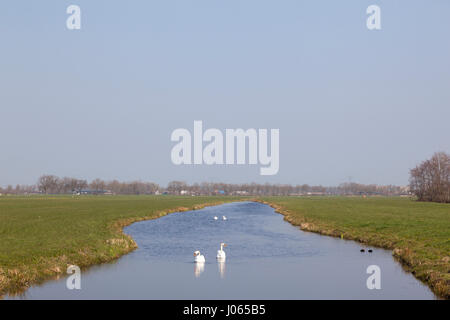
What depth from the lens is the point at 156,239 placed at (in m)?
39.8

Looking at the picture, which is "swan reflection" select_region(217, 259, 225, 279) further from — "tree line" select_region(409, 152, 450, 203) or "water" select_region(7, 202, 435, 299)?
"tree line" select_region(409, 152, 450, 203)

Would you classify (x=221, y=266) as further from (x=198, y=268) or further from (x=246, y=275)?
(x=246, y=275)

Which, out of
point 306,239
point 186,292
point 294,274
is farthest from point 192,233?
point 186,292

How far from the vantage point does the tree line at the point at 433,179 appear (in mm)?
118875

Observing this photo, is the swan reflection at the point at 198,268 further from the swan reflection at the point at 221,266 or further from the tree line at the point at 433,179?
the tree line at the point at 433,179

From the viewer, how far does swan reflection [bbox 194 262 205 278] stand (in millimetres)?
24539

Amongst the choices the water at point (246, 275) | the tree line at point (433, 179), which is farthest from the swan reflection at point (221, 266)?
the tree line at point (433, 179)

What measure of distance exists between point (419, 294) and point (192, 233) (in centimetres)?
2853

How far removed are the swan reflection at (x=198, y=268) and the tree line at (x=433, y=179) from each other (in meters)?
104

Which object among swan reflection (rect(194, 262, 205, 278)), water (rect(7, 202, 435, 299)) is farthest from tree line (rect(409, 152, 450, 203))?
swan reflection (rect(194, 262, 205, 278))

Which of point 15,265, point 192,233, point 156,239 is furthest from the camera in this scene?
point 192,233

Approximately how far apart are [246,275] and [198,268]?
327 centimetres

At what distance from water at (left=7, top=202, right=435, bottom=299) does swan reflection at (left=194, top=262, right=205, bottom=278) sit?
1.8 inches
